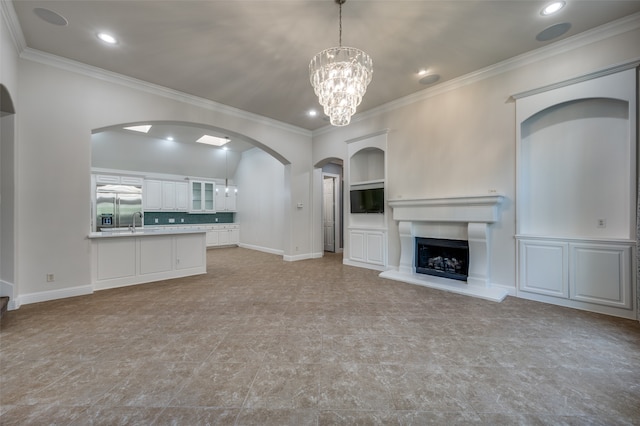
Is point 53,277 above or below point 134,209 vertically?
below

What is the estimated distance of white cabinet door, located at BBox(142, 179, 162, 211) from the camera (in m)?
8.28

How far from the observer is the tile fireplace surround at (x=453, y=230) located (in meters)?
3.98

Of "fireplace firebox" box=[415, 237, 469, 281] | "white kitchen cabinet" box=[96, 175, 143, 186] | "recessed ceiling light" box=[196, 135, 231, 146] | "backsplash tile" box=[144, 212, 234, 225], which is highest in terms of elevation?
"recessed ceiling light" box=[196, 135, 231, 146]

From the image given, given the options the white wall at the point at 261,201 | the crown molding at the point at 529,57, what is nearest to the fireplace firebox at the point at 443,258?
the crown molding at the point at 529,57

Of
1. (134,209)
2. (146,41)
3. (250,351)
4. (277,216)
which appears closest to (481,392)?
(250,351)

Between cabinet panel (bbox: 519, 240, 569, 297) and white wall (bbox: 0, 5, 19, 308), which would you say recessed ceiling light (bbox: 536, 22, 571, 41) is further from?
white wall (bbox: 0, 5, 19, 308)

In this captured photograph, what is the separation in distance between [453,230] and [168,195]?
8.48 metres

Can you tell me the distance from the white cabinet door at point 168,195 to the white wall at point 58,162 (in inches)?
187

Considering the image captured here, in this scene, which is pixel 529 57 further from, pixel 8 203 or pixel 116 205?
pixel 116 205

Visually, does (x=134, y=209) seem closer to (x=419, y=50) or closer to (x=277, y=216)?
(x=277, y=216)

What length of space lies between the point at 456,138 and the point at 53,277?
21.5 ft

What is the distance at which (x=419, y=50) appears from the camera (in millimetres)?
3600

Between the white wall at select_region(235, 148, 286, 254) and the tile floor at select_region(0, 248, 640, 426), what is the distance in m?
4.58

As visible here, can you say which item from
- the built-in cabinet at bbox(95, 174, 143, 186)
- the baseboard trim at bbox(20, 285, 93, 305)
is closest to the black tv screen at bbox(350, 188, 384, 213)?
the baseboard trim at bbox(20, 285, 93, 305)
